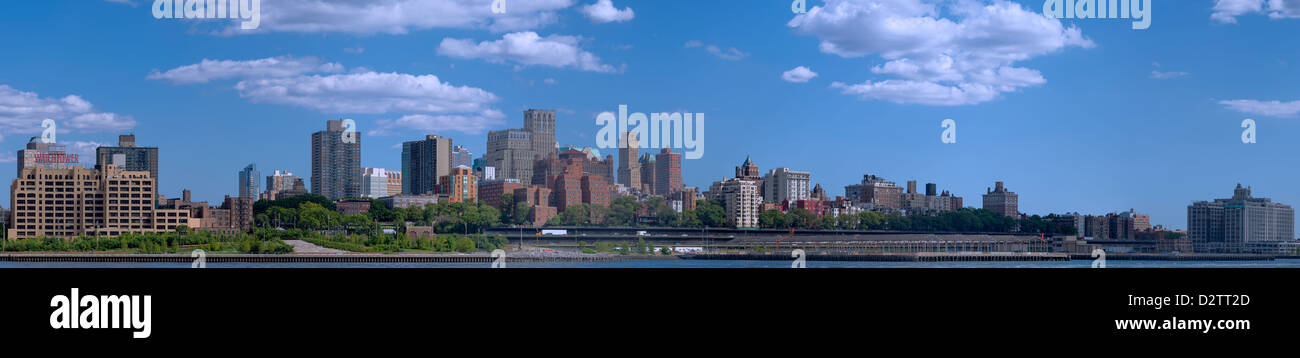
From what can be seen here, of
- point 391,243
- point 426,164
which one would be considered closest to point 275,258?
point 391,243

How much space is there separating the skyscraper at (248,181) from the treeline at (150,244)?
141ft

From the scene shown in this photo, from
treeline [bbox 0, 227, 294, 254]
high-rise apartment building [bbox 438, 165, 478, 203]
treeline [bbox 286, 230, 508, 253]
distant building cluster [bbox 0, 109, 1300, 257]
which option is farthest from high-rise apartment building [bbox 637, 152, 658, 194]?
treeline [bbox 0, 227, 294, 254]

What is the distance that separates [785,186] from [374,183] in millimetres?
52203

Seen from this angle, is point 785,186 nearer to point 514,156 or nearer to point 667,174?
point 667,174

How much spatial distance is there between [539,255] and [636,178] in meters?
44.3

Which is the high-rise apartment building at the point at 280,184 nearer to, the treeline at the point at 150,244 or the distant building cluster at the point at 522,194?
the distant building cluster at the point at 522,194

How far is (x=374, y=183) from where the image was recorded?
15062cm

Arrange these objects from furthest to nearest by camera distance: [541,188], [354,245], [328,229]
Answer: [541,188] < [328,229] < [354,245]

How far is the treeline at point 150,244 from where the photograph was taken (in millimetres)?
81438

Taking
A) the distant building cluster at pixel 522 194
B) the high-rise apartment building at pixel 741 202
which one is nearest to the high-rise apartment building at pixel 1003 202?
the distant building cluster at pixel 522 194

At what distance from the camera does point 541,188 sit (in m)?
113
